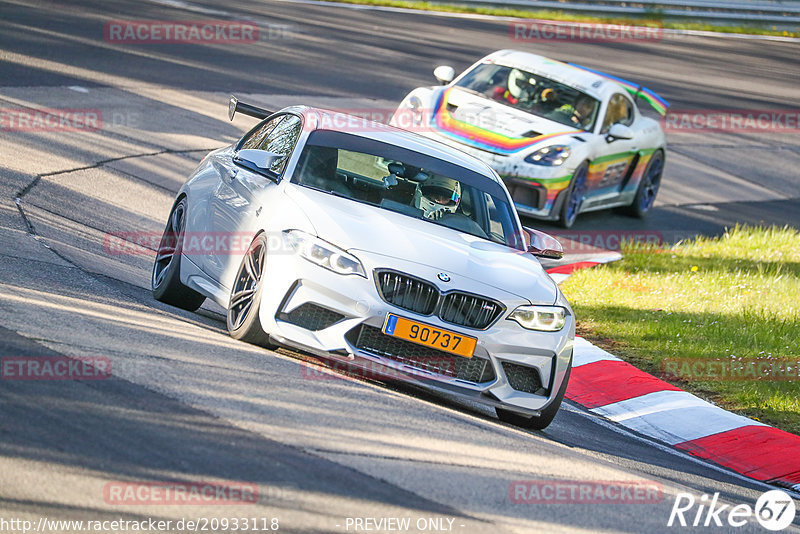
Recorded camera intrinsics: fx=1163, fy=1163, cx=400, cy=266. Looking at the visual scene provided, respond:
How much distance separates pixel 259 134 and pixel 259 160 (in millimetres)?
1211

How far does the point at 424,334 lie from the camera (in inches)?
256

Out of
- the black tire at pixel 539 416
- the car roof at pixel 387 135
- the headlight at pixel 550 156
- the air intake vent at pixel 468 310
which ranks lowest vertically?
the black tire at pixel 539 416

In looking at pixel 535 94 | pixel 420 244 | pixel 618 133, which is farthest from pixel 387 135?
pixel 618 133

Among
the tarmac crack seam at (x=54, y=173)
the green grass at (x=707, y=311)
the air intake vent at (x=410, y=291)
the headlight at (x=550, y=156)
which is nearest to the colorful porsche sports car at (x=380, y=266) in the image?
the air intake vent at (x=410, y=291)

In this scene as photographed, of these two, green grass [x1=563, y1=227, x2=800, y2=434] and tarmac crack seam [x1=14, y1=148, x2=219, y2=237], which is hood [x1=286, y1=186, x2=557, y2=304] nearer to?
tarmac crack seam [x1=14, y1=148, x2=219, y2=237]

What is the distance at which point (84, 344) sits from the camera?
6082mm

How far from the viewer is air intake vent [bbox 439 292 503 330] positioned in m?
6.59

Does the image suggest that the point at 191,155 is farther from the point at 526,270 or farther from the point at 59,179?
the point at 526,270

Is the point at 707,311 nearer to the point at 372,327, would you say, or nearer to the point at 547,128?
the point at 547,128

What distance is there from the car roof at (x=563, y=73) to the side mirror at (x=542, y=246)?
703 centimetres

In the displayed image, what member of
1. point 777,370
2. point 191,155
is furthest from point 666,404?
point 191,155

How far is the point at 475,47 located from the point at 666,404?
16991mm

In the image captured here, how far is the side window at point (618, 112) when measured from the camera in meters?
14.7

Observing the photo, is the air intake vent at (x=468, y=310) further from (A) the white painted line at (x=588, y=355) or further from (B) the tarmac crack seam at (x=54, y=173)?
(B) the tarmac crack seam at (x=54, y=173)
